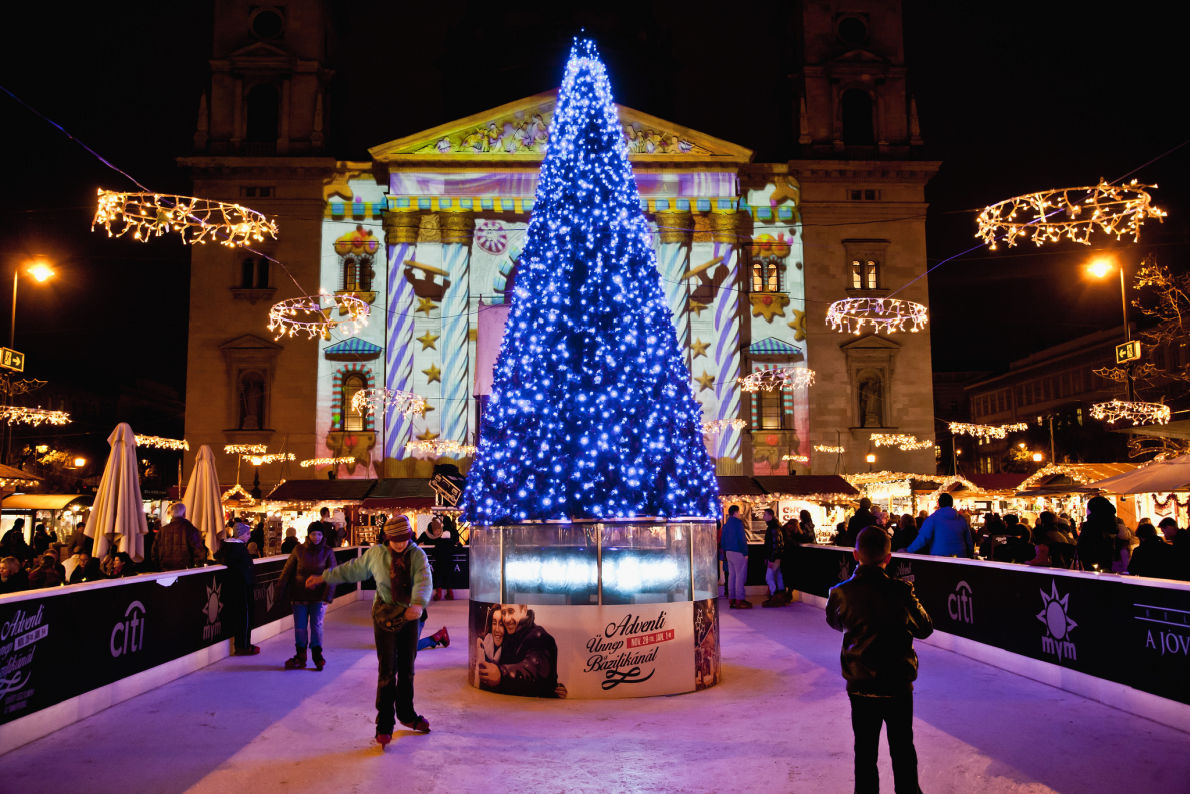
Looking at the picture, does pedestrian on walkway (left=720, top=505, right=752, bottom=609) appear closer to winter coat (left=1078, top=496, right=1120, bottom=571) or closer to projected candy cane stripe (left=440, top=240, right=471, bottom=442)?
winter coat (left=1078, top=496, right=1120, bottom=571)

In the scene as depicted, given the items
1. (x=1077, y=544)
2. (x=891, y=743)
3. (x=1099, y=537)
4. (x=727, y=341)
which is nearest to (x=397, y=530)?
(x=891, y=743)

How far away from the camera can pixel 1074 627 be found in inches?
385

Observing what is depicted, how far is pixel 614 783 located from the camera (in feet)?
22.5

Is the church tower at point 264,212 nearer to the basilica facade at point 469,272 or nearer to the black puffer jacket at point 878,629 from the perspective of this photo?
the basilica facade at point 469,272

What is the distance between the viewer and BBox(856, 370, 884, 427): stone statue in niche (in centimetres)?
4169

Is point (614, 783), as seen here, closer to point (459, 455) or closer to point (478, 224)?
point (459, 455)

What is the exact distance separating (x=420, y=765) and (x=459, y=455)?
105 ft

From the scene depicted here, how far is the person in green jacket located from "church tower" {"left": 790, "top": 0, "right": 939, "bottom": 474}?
111 ft

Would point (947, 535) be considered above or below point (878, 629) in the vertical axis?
above

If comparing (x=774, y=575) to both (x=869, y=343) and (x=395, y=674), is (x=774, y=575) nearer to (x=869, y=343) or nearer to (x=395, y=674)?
(x=395, y=674)

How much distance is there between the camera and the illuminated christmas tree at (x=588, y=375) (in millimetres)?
10836

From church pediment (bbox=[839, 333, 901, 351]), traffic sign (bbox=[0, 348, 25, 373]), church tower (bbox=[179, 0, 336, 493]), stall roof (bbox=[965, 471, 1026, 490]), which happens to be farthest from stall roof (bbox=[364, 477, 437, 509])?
stall roof (bbox=[965, 471, 1026, 490])

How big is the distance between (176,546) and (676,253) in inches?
1195

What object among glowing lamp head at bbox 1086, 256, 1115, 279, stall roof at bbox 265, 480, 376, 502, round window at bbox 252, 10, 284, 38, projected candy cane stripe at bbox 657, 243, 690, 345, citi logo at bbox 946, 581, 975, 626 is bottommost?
citi logo at bbox 946, 581, 975, 626
